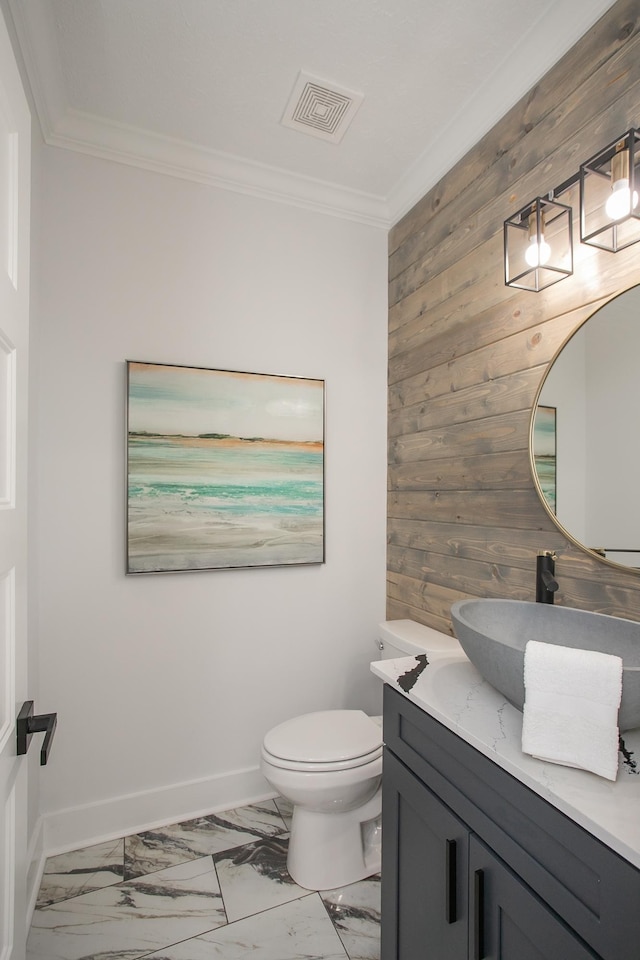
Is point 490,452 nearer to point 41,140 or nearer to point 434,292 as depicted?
point 434,292

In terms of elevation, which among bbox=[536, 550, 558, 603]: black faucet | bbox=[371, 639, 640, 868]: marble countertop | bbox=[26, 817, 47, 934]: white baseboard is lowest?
bbox=[26, 817, 47, 934]: white baseboard

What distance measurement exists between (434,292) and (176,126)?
3.78ft

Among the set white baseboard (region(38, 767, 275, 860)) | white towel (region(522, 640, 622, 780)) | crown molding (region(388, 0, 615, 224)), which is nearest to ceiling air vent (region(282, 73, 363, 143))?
crown molding (region(388, 0, 615, 224))

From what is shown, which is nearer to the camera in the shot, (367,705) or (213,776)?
(213,776)

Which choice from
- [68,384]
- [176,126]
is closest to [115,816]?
[68,384]

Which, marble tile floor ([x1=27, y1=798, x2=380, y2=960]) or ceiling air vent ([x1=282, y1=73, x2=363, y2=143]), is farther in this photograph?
ceiling air vent ([x1=282, y1=73, x2=363, y2=143])

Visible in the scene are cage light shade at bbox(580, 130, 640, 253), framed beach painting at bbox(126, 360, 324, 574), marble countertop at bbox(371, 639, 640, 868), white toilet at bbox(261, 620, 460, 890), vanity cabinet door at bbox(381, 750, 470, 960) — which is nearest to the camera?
marble countertop at bbox(371, 639, 640, 868)

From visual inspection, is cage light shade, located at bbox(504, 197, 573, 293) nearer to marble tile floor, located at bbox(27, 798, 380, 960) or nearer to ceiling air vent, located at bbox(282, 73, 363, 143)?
ceiling air vent, located at bbox(282, 73, 363, 143)

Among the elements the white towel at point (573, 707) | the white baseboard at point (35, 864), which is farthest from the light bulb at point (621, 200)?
the white baseboard at point (35, 864)

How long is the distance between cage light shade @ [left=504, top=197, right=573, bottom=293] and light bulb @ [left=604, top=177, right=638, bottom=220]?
0.42ft

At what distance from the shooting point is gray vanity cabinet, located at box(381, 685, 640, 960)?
703 millimetres

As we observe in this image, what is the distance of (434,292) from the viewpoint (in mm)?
2025

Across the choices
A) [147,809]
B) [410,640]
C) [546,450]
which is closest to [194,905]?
[147,809]

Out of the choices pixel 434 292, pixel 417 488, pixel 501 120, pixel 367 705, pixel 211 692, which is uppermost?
pixel 501 120
